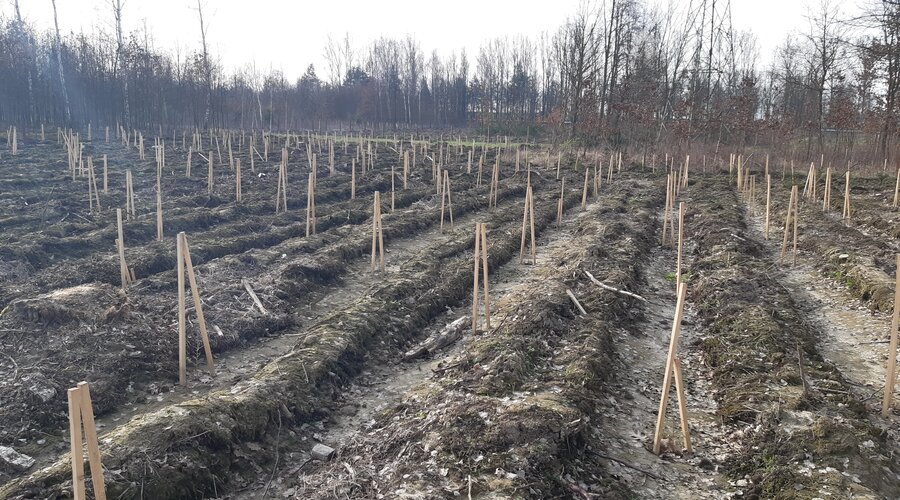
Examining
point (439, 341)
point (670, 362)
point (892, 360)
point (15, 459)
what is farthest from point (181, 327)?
point (892, 360)

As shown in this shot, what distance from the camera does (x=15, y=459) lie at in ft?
17.1

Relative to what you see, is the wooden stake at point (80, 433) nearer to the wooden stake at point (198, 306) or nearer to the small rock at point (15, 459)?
the small rock at point (15, 459)

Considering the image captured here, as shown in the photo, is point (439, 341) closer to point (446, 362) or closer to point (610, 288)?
point (446, 362)

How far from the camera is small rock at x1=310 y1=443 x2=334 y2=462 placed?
540 cm

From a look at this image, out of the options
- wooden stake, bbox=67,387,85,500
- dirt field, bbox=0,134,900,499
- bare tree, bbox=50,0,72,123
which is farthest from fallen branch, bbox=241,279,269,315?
bare tree, bbox=50,0,72,123

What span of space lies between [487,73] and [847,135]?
139ft

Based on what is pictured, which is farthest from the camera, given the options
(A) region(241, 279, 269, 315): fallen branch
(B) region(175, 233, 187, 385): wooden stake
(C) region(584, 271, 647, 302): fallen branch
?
(C) region(584, 271, 647, 302): fallen branch

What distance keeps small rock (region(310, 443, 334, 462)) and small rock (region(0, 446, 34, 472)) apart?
258cm

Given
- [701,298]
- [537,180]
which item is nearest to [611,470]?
[701,298]

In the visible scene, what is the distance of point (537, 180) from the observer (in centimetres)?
2570

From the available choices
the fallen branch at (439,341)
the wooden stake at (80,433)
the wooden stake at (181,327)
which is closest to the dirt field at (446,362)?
the fallen branch at (439,341)

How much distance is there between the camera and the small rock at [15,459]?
516 cm

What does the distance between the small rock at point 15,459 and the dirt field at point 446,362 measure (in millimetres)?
94

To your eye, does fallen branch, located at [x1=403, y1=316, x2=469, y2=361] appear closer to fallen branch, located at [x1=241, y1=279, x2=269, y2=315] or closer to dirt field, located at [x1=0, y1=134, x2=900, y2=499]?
dirt field, located at [x1=0, y1=134, x2=900, y2=499]
